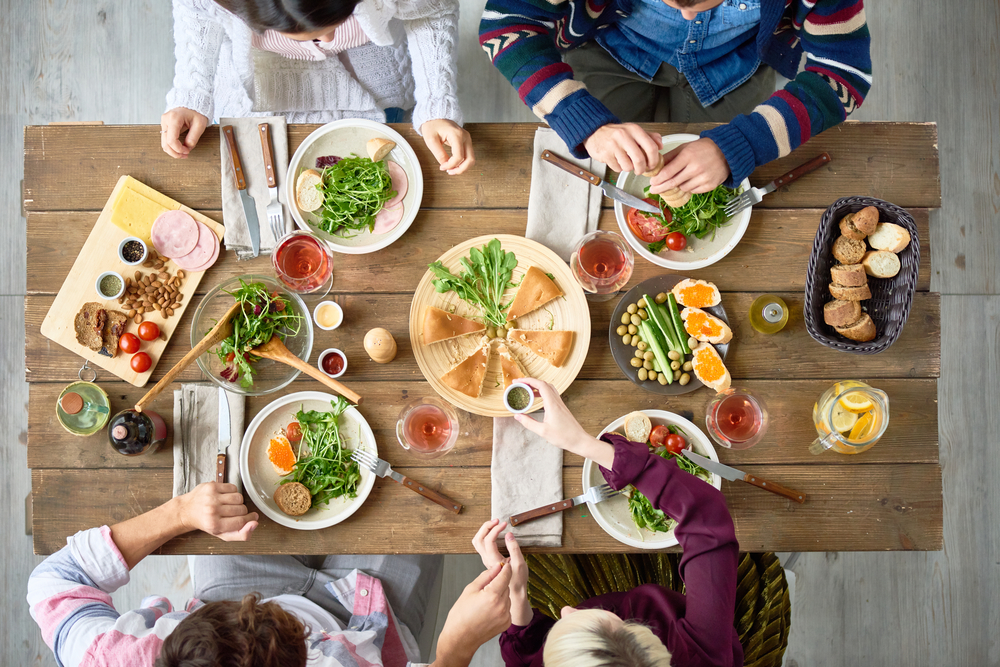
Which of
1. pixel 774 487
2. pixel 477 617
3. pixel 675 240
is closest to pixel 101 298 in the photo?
pixel 477 617

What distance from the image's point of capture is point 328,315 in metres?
1.66

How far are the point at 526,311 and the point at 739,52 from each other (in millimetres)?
1120

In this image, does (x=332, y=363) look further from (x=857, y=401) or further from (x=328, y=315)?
(x=857, y=401)

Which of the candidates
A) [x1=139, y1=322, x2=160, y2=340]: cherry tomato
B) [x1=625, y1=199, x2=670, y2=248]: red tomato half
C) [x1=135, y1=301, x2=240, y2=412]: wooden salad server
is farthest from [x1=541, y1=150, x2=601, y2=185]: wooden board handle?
[x1=139, y1=322, x2=160, y2=340]: cherry tomato

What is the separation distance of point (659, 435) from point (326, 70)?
1.50 metres

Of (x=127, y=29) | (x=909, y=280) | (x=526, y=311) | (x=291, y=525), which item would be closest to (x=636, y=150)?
(x=526, y=311)

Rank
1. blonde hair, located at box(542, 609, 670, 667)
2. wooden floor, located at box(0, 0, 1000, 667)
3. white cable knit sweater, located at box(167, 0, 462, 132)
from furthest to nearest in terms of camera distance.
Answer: wooden floor, located at box(0, 0, 1000, 667), white cable knit sweater, located at box(167, 0, 462, 132), blonde hair, located at box(542, 609, 670, 667)

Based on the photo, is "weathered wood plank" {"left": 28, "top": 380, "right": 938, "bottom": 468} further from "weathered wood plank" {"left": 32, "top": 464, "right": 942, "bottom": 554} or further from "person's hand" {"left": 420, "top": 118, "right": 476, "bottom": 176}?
"person's hand" {"left": 420, "top": 118, "right": 476, "bottom": 176}

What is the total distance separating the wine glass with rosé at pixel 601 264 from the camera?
1639 mm

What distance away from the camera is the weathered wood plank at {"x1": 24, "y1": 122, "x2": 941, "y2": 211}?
5.61ft

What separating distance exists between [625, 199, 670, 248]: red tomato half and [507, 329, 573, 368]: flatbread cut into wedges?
1.11 ft

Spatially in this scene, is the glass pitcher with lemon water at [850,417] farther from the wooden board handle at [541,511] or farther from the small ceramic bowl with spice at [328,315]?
the small ceramic bowl with spice at [328,315]

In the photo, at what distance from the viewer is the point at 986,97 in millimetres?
2799

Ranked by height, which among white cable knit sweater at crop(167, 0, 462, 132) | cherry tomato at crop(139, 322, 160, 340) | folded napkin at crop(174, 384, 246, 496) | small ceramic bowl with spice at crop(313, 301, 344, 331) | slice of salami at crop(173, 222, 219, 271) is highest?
white cable knit sweater at crop(167, 0, 462, 132)
